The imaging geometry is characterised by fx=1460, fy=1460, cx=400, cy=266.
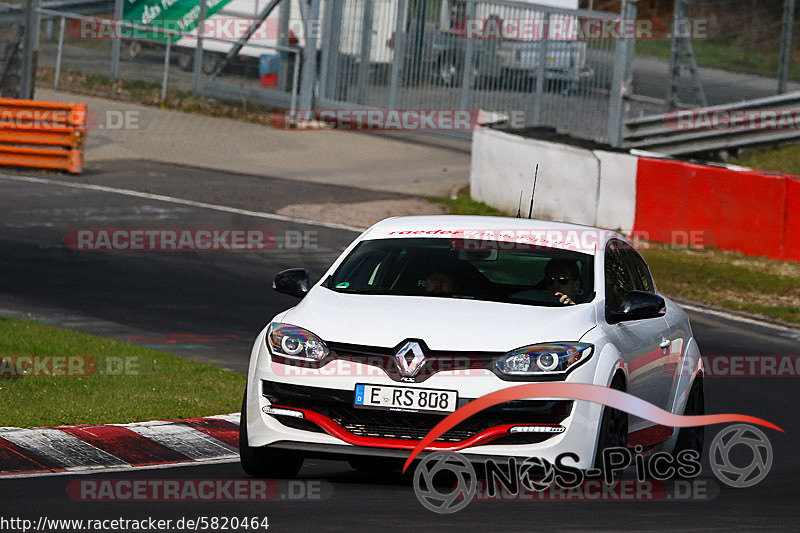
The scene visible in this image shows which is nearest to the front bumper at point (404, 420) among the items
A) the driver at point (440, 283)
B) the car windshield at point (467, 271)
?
the car windshield at point (467, 271)

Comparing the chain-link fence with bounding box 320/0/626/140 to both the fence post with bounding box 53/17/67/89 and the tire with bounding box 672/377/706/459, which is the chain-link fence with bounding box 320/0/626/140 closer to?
the fence post with bounding box 53/17/67/89

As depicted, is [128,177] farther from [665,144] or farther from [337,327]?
[337,327]

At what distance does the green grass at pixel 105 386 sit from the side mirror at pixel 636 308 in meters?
3.24

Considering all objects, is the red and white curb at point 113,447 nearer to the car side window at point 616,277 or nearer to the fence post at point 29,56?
the car side window at point 616,277

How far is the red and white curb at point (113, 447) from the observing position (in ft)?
25.7

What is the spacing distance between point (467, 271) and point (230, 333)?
5.51 meters

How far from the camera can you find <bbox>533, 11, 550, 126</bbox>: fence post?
29.3 metres

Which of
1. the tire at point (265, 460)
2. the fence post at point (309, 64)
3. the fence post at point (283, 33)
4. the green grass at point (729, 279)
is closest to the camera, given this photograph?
the tire at point (265, 460)

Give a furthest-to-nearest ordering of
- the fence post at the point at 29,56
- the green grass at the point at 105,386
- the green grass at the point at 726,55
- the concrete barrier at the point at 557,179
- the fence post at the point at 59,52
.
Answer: the fence post at the point at 59,52
the fence post at the point at 29,56
the green grass at the point at 726,55
the concrete barrier at the point at 557,179
the green grass at the point at 105,386

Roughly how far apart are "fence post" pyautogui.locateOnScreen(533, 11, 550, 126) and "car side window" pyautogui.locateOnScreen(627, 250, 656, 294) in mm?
20533

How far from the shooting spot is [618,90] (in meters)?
28.3

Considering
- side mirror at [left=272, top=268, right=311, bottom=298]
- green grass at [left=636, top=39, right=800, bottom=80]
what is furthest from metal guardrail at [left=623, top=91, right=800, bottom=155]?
side mirror at [left=272, top=268, right=311, bottom=298]

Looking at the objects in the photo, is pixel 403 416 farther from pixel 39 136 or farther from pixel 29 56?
pixel 29 56

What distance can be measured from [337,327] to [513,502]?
1.20 metres
